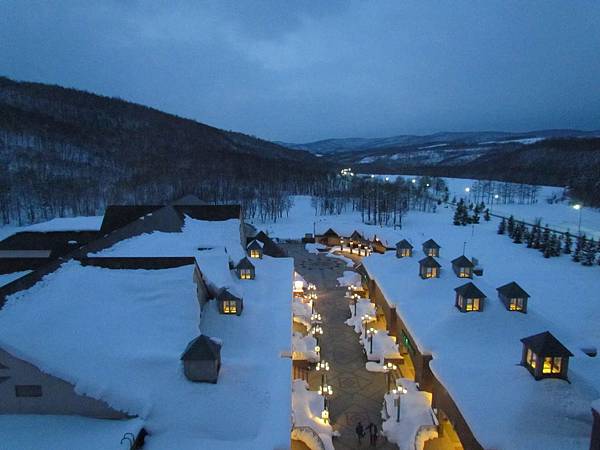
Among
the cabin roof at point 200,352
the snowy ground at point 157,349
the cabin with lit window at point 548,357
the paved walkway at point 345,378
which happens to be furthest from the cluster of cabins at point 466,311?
the cabin roof at point 200,352

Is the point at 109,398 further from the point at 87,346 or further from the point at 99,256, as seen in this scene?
the point at 99,256

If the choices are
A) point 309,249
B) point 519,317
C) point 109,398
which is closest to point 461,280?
point 519,317

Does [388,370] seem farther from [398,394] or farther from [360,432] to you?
[360,432]

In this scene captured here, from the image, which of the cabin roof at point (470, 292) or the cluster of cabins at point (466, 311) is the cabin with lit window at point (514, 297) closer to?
the cluster of cabins at point (466, 311)

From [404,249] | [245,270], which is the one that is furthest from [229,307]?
[404,249]

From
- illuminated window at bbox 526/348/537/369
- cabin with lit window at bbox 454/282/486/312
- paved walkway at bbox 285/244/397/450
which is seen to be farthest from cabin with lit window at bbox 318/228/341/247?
illuminated window at bbox 526/348/537/369

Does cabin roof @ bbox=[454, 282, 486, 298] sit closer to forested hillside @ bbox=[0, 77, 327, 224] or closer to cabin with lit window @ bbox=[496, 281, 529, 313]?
cabin with lit window @ bbox=[496, 281, 529, 313]
